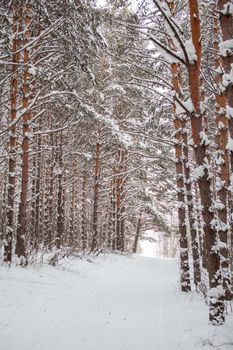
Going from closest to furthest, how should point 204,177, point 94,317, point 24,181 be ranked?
point 204,177, point 94,317, point 24,181

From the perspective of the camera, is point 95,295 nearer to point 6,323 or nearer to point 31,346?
point 6,323

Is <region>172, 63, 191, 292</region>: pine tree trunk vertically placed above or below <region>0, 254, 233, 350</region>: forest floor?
above

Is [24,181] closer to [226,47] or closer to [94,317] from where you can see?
[94,317]

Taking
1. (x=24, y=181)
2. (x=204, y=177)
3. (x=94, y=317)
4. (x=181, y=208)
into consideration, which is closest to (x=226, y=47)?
(x=204, y=177)

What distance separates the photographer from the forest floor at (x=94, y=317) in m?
4.46

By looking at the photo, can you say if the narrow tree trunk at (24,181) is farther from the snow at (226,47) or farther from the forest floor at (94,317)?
the snow at (226,47)

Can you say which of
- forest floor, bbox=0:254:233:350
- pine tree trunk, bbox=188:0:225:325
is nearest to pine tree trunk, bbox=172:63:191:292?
forest floor, bbox=0:254:233:350

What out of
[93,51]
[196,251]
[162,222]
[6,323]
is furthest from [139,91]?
[162,222]

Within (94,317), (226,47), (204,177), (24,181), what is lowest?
(94,317)

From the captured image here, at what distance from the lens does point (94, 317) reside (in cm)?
591

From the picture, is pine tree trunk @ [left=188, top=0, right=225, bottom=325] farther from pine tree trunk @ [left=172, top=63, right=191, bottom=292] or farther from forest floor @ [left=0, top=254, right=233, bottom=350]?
pine tree trunk @ [left=172, top=63, right=191, bottom=292]

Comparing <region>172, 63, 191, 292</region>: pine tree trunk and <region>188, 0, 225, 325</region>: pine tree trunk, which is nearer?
<region>188, 0, 225, 325</region>: pine tree trunk

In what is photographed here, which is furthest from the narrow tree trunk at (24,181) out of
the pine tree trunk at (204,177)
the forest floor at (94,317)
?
the pine tree trunk at (204,177)

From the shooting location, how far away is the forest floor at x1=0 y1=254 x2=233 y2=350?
4.46 meters
